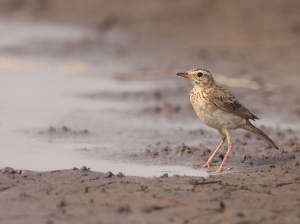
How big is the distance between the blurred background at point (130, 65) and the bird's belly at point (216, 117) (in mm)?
1497

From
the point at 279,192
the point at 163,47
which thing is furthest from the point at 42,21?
the point at 279,192

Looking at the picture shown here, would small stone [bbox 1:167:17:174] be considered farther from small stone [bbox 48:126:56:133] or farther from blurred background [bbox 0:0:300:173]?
small stone [bbox 48:126:56:133]

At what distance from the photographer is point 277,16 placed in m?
19.4

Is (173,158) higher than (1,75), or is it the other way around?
(1,75)

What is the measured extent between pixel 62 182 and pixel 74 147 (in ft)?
7.10

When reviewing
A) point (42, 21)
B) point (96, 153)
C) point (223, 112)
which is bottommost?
point (96, 153)

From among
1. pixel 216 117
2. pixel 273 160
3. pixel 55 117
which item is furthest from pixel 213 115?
pixel 55 117

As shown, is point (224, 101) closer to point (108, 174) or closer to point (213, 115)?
point (213, 115)

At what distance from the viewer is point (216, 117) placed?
22.6 ft

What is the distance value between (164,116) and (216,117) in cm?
364

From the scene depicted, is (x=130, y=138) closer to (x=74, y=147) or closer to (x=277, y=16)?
(x=74, y=147)

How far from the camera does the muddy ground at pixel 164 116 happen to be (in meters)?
4.82

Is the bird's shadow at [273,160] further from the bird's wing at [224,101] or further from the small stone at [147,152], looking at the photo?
Answer: the small stone at [147,152]

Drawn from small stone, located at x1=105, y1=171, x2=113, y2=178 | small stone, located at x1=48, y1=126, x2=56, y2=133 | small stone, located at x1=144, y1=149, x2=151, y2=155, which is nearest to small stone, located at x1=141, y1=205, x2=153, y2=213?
small stone, located at x1=105, y1=171, x2=113, y2=178
